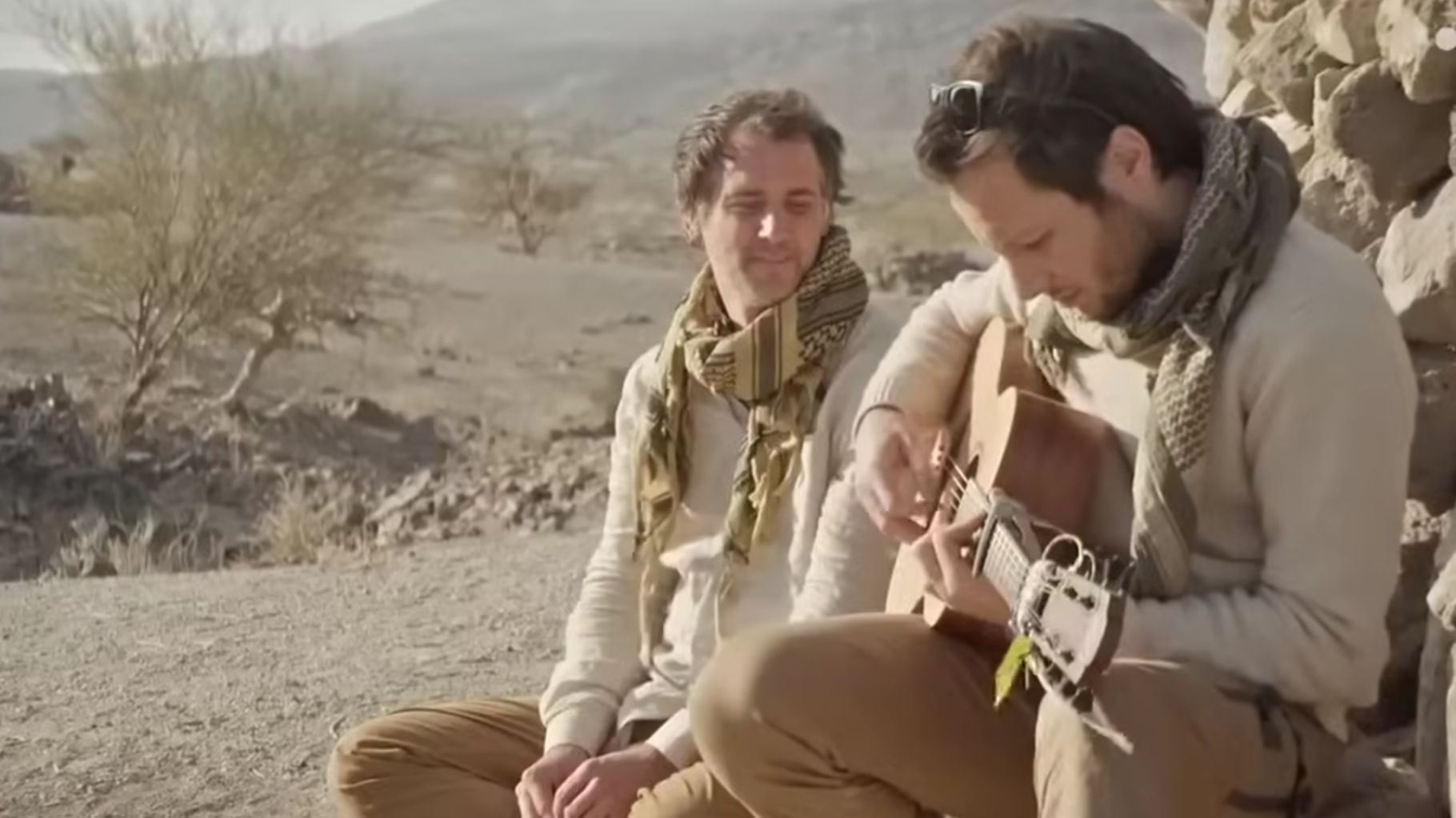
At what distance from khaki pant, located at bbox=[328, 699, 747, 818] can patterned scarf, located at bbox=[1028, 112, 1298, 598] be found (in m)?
1.17

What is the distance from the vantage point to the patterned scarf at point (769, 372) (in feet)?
10.1

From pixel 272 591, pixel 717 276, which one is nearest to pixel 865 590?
pixel 717 276

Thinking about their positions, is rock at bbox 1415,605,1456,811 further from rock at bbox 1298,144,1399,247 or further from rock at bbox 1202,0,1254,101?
rock at bbox 1202,0,1254,101

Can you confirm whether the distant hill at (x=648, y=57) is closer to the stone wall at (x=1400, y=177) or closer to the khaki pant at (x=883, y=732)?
the stone wall at (x=1400, y=177)

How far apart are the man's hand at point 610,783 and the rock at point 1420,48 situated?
1.43m

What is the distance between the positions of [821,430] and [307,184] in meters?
11.5

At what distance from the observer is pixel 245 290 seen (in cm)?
1325

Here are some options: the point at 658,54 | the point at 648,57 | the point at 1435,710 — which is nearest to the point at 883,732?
the point at 1435,710

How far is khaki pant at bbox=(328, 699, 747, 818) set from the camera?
319 centimetres

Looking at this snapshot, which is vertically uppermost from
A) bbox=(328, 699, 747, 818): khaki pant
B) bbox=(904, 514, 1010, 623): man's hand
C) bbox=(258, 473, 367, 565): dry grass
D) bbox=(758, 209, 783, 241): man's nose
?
bbox=(758, 209, 783, 241): man's nose

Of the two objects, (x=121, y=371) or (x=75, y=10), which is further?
(x=75, y=10)

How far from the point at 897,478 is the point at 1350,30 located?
41.4 inches

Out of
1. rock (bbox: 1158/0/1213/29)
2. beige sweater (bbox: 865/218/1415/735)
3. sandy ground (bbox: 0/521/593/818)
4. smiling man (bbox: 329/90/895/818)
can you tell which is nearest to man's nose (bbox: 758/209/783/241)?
smiling man (bbox: 329/90/895/818)

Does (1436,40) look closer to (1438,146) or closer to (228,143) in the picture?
(1438,146)
